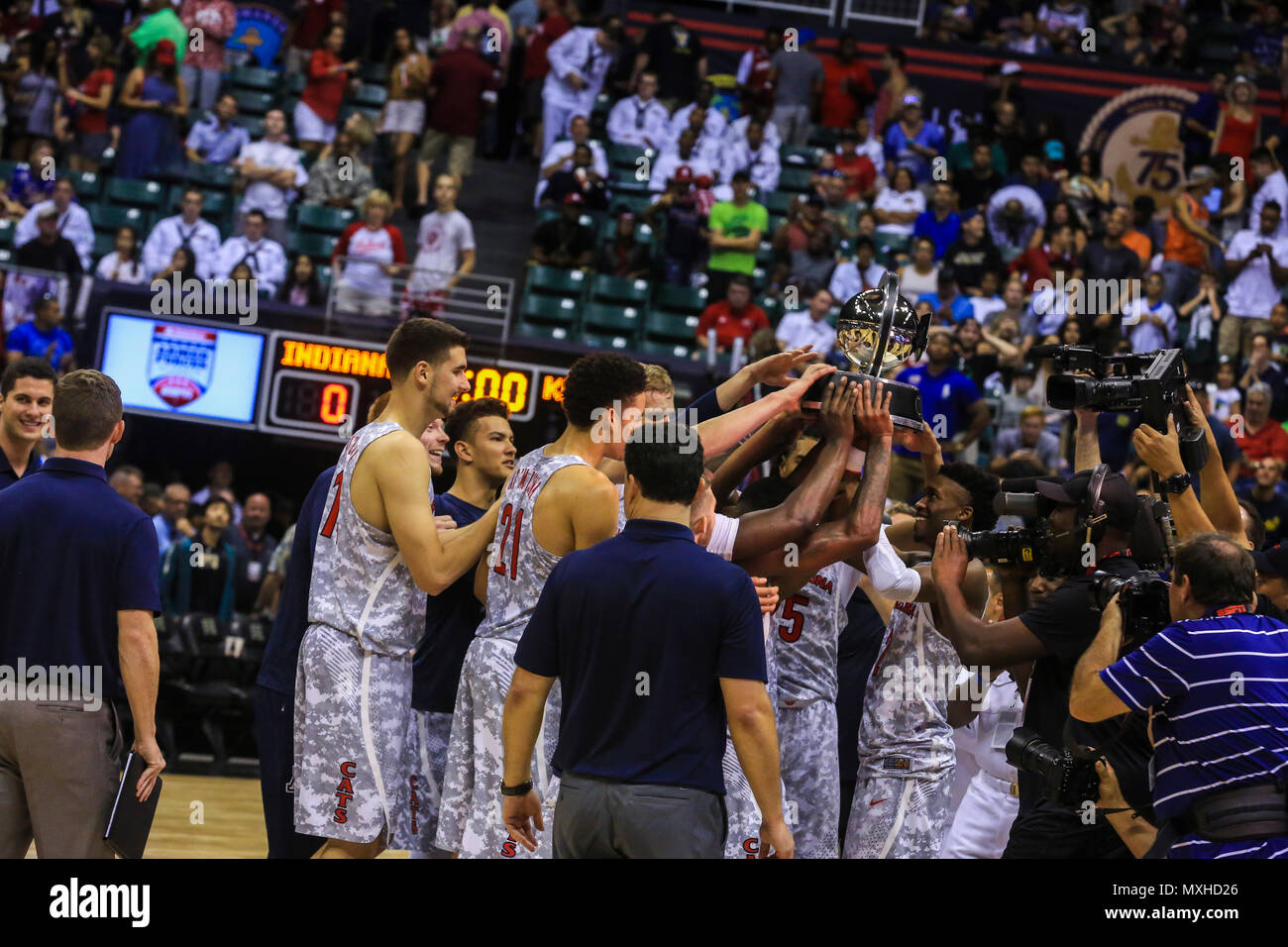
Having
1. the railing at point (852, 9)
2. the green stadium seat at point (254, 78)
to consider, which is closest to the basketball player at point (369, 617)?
the green stadium seat at point (254, 78)

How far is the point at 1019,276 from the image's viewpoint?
13594 mm

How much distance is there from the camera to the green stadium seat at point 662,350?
489 inches

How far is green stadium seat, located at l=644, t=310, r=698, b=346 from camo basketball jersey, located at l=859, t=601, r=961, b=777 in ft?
26.7

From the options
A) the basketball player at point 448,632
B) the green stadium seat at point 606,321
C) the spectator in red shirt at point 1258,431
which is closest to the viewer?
the basketball player at point 448,632

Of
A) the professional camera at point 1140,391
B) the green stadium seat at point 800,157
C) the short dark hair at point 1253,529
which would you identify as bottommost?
the short dark hair at point 1253,529

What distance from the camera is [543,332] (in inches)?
508

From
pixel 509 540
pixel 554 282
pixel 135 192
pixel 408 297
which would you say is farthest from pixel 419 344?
pixel 135 192

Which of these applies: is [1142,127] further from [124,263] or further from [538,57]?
[124,263]

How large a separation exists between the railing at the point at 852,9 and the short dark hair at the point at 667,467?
608 inches

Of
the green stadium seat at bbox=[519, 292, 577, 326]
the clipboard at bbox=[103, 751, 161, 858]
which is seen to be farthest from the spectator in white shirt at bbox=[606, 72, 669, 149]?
the clipboard at bbox=[103, 751, 161, 858]

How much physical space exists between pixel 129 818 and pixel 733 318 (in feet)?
29.8

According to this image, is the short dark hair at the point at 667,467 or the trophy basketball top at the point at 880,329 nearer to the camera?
the short dark hair at the point at 667,467

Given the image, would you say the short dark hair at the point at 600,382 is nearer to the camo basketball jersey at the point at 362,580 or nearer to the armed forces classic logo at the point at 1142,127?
the camo basketball jersey at the point at 362,580
